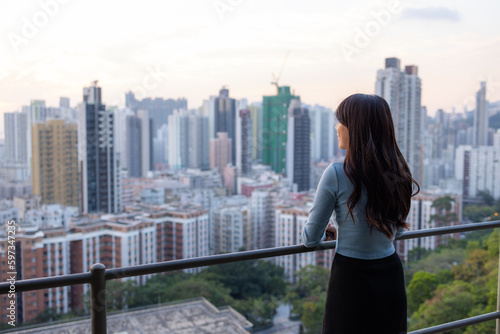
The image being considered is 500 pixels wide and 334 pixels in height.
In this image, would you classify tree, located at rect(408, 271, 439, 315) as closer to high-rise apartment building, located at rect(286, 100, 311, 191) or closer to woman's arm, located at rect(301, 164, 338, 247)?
woman's arm, located at rect(301, 164, 338, 247)

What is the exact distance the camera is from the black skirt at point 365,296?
0.74 m

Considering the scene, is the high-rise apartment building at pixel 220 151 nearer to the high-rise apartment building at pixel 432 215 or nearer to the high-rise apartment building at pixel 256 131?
the high-rise apartment building at pixel 256 131

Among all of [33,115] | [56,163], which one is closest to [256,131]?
[56,163]

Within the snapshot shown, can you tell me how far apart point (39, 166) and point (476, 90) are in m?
18.9

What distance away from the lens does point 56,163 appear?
69.2 feet

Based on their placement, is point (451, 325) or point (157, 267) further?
point (451, 325)

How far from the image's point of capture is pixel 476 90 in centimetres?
1677

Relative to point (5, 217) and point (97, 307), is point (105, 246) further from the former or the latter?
point (97, 307)

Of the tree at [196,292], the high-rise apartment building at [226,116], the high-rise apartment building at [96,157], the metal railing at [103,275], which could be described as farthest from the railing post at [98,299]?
the high-rise apartment building at [226,116]

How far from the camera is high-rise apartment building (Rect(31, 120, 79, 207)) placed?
2044 centimetres

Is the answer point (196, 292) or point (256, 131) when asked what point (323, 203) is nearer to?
point (196, 292)

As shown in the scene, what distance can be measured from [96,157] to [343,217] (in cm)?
2159

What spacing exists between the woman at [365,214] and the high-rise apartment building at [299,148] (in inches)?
981

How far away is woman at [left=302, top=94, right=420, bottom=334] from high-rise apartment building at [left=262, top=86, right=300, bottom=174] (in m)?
25.9
